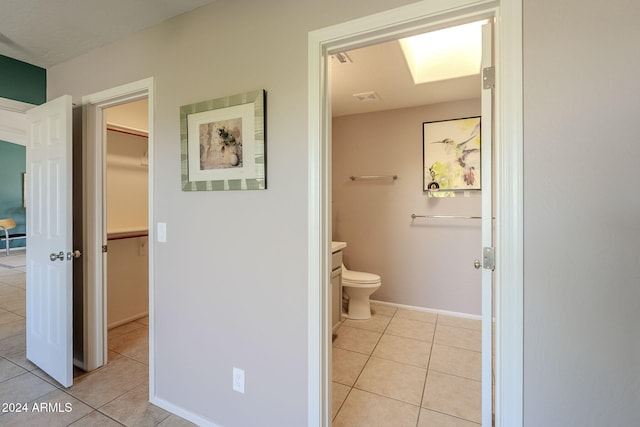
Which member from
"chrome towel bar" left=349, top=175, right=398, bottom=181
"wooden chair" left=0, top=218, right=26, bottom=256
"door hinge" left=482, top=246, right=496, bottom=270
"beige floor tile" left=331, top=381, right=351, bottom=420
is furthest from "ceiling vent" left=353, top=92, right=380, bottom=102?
"wooden chair" left=0, top=218, right=26, bottom=256

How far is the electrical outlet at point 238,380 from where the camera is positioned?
154cm

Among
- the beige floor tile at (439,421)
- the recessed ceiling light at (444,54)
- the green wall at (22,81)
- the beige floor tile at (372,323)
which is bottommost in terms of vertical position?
the beige floor tile at (439,421)

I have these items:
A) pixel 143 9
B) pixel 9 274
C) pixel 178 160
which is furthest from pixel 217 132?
pixel 9 274

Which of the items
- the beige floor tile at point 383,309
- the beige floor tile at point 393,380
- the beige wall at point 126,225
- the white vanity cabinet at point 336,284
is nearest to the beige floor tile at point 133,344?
the beige wall at point 126,225

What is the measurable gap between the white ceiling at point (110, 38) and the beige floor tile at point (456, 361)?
2434 mm

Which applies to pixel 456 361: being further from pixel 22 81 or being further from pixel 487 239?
pixel 22 81

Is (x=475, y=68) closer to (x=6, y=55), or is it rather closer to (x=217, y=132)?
(x=217, y=132)

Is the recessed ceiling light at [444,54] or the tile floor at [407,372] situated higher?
the recessed ceiling light at [444,54]

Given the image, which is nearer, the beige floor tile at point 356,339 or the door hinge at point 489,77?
the door hinge at point 489,77

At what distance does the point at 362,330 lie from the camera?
9.63ft

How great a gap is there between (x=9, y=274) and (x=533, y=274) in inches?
288

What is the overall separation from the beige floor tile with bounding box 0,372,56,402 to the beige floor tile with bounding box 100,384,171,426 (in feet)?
1.82

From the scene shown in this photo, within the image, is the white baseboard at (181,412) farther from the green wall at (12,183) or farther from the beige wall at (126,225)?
the green wall at (12,183)

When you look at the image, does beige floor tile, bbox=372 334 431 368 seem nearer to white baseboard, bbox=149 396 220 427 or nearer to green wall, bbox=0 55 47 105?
white baseboard, bbox=149 396 220 427
